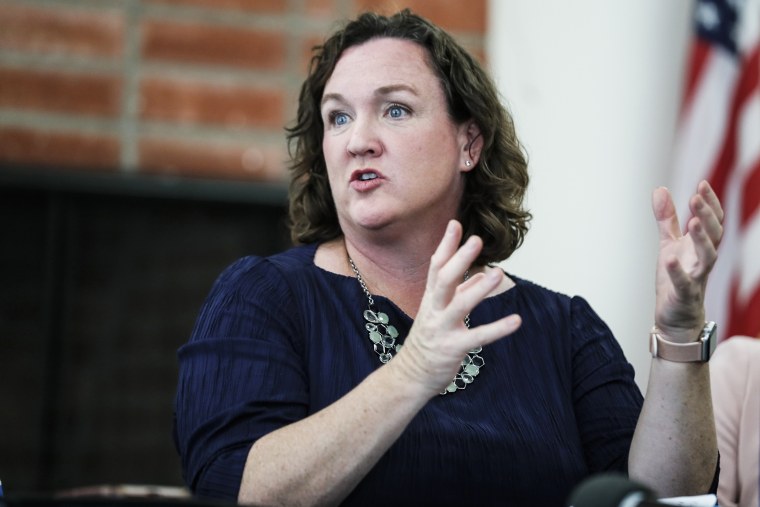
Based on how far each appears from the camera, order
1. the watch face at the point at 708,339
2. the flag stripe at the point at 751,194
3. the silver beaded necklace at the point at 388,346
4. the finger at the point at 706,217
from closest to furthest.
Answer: the finger at the point at 706,217 → the watch face at the point at 708,339 → the silver beaded necklace at the point at 388,346 → the flag stripe at the point at 751,194

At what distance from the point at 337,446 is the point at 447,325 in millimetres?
241

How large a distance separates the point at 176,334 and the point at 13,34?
3.16ft

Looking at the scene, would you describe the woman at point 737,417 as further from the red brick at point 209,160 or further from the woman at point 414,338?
the red brick at point 209,160

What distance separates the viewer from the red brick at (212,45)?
3406 millimetres

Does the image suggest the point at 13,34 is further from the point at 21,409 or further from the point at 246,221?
the point at 21,409

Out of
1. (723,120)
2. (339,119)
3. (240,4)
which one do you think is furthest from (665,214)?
(240,4)

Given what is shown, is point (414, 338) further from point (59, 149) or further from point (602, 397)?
point (59, 149)

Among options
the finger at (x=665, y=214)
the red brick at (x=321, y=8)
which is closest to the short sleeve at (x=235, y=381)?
the finger at (x=665, y=214)

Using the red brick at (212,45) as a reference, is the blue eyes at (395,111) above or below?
below

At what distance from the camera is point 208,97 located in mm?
3416

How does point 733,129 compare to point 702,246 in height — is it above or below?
above

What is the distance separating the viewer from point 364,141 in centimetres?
207

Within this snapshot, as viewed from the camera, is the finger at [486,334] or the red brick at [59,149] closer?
the finger at [486,334]

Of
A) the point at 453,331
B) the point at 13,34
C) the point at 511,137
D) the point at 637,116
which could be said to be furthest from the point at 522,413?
the point at 13,34
